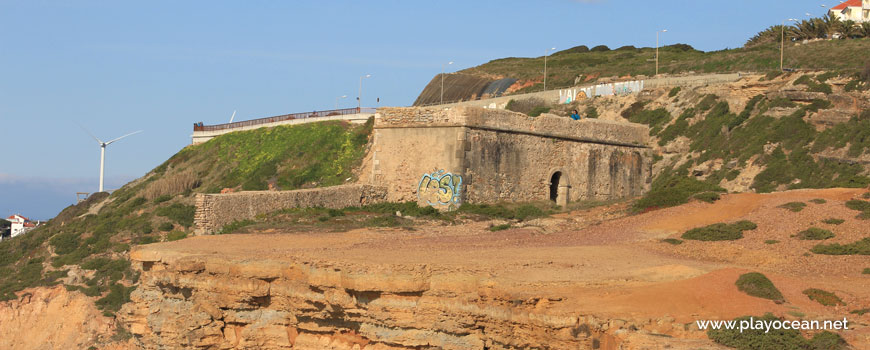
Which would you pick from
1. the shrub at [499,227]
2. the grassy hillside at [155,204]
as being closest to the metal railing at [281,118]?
the grassy hillside at [155,204]

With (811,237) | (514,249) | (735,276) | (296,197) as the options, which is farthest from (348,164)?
(735,276)

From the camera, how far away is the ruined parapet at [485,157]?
106 feet

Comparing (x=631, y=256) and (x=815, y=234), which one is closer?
(x=631, y=256)

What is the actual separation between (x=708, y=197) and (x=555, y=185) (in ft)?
35.9

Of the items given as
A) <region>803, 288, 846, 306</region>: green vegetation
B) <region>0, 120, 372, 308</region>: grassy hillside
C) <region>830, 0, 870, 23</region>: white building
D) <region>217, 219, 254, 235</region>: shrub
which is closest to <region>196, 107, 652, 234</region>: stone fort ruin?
<region>217, 219, 254, 235</region>: shrub

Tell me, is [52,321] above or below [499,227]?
below

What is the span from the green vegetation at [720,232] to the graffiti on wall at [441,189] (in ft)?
36.9

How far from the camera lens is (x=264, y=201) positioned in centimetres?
3256

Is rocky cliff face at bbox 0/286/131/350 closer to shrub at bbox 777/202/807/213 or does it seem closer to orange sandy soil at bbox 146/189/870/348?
orange sandy soil at bbox 146/189/870/348

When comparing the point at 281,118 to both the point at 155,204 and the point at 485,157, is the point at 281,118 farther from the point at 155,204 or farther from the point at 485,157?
the point at 485,157

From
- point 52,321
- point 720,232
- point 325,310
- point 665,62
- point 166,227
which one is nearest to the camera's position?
point 325,310

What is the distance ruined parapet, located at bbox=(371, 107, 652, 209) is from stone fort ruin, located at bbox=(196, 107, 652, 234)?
0.04m

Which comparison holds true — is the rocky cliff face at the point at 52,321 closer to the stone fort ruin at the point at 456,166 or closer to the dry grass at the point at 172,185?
the dry grass at the point at 172,185

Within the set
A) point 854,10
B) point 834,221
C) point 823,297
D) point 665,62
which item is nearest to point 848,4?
point 854,10
